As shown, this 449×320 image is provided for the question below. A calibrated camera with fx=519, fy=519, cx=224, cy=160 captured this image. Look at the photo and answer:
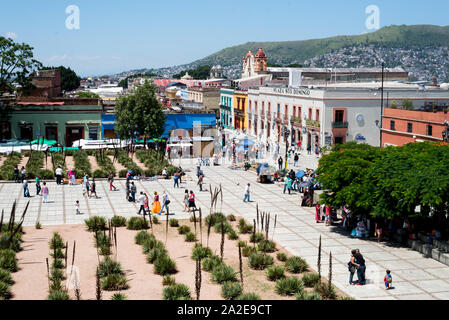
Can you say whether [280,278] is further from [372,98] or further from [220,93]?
→ [220,93]

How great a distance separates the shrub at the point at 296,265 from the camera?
1664 centimetres

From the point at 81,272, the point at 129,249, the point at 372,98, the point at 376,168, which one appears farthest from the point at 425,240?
the point at 372,98

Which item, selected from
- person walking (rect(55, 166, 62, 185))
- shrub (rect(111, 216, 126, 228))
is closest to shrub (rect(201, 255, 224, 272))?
shrub (rect(111, 216, 126, 228))

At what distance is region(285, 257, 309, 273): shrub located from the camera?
655 inches

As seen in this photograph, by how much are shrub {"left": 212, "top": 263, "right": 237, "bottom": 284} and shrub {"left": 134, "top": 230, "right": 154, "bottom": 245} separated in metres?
4.61

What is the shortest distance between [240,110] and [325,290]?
60295 mm

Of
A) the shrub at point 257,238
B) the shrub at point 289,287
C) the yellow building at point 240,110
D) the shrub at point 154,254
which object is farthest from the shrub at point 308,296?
the yellow building at point 240,110

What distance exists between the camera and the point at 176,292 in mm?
14055

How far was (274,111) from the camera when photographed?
61875mm

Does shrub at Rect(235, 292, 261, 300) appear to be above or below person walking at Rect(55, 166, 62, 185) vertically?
below

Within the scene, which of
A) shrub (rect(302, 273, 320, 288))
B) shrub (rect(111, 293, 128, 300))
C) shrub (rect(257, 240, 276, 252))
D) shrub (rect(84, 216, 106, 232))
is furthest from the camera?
shrub (rect(84, 216, 106, 232))

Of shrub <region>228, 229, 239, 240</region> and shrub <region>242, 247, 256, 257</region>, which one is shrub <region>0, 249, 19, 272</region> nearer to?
shrub <region>242, 247, 256, 257</region>

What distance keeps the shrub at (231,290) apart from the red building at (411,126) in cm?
2462

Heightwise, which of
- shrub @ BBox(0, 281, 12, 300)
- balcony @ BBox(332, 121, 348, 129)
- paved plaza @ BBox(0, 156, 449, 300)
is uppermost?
balcony @ BBox(332, 121, 348, 129)
